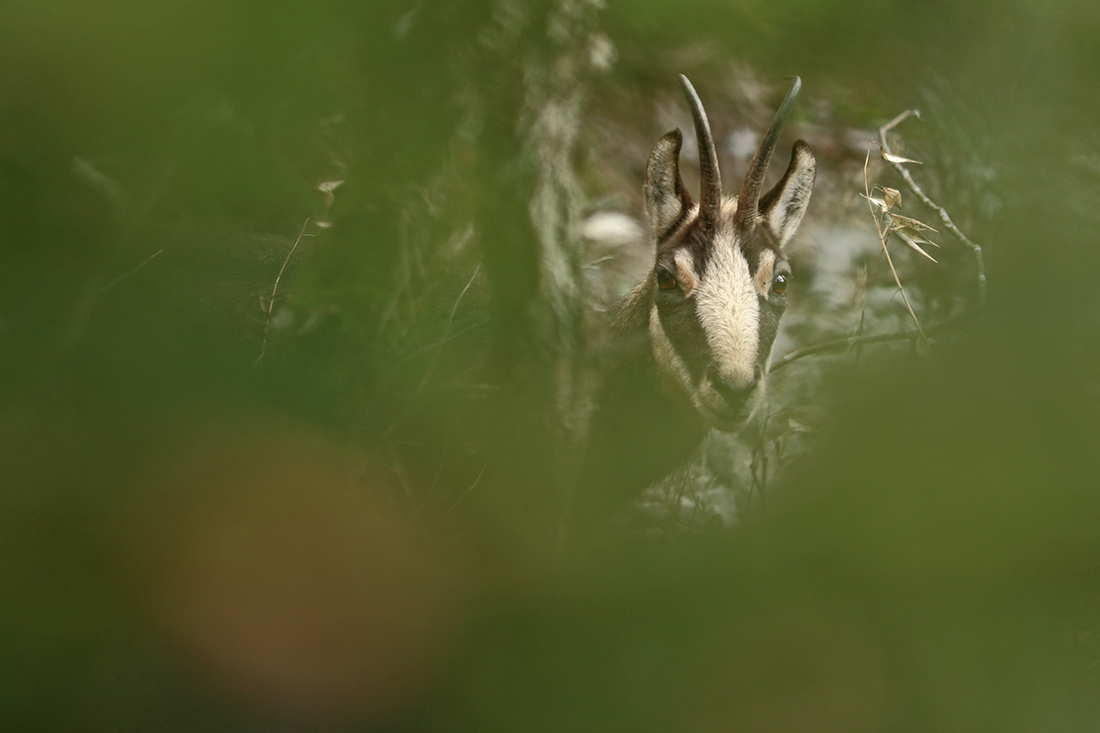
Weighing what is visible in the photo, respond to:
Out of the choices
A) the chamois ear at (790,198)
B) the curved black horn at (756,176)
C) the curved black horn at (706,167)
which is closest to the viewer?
the curved black horn at (756,176)

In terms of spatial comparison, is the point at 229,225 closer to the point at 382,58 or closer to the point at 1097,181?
the point at 382,58

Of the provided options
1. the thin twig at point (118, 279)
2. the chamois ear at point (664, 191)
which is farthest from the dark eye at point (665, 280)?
the thin twig at point (118, 279)

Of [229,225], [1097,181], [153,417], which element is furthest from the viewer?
[1097,181]

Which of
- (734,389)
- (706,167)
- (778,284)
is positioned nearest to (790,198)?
(778,284)

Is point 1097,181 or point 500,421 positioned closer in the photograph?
point 500,421

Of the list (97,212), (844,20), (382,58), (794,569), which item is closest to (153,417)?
(97,212)

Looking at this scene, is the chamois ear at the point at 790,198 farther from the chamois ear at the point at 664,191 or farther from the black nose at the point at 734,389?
the black nose at the point at 734,389

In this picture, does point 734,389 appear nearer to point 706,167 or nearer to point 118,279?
point 706,167

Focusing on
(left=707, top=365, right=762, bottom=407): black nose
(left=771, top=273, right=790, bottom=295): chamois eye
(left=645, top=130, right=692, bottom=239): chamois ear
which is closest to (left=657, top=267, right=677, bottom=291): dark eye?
(left=645, top=130, right=692, bottom=239): chamois ear
